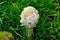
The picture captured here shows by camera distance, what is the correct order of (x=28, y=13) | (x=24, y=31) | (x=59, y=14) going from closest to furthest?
(x=28, y=13) < (x=24, y=31) < (x=59, y=14)

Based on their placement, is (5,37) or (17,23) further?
(17,23)

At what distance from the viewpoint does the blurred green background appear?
6.88 ft

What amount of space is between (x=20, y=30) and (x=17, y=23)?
9cm

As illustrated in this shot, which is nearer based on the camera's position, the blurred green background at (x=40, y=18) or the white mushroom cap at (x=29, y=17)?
the white mushroom cap at (x=29, y=17)

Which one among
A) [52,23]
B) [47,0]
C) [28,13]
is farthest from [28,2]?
[28,13]

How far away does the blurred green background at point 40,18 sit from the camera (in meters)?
2.10

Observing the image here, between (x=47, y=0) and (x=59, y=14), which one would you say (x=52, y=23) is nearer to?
(x=59, y=14)

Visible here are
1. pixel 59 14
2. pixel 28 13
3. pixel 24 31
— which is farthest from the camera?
pixel 59 14

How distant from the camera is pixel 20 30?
2.12m

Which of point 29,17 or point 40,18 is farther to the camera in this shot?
point 40,18

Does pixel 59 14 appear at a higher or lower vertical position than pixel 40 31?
higher

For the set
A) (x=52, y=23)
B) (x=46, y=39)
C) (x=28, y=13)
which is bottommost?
(x=46, y=39)

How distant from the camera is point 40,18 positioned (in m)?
2.17

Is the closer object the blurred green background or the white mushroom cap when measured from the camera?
the white mushroom cap
